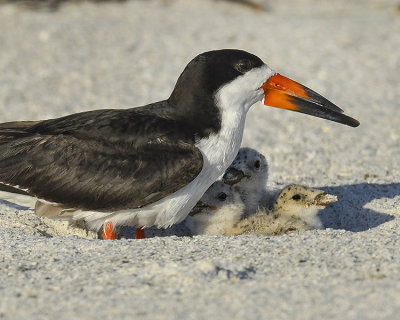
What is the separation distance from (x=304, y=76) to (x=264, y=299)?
6.95 meters

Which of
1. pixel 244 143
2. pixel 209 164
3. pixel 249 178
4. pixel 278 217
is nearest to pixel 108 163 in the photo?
pixel 209 164

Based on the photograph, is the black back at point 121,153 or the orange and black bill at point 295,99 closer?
the black back at point 121,153

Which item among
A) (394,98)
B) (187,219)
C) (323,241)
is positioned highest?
(394,98)

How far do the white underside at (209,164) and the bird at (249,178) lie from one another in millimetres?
669

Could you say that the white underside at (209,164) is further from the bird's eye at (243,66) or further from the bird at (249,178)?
the bird at (249,178)

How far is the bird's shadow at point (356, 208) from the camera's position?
576cm

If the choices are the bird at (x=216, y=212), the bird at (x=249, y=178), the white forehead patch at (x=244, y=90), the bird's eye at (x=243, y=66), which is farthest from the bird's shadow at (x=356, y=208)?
the bird's eye at (x=243, y=66)

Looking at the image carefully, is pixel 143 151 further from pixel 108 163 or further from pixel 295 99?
pixel 295 99

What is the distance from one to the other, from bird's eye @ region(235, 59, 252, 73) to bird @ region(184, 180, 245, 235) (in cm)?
104

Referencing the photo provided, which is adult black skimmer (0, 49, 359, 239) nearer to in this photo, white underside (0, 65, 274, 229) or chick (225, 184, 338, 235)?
white underside (0, 65, 274, 229)

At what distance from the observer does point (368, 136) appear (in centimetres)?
797

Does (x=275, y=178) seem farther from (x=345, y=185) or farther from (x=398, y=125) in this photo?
(x=398, y=125)

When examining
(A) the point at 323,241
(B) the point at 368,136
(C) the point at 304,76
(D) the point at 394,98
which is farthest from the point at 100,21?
(A) the point at 323,241

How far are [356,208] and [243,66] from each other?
1541 mm
